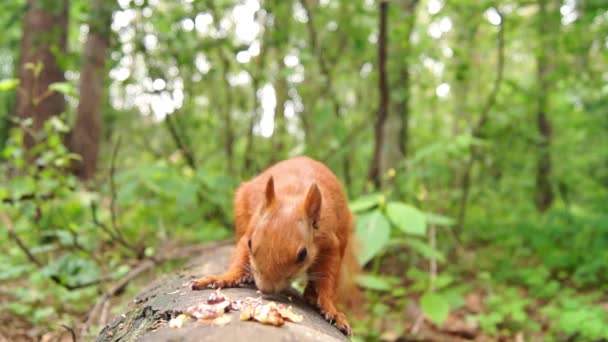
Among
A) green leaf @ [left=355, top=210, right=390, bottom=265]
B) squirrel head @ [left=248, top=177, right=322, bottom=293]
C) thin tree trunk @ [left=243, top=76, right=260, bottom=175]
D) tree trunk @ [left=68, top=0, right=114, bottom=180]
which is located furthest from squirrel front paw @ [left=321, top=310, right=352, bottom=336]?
tree trunk @ [left=68, top=0, right=114, bottom=180]

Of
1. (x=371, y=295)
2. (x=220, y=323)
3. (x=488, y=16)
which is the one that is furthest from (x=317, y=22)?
(x=220, y=323)

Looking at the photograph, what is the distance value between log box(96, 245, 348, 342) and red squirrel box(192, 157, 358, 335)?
76 millimetres

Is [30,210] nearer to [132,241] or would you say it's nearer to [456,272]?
[132,241]

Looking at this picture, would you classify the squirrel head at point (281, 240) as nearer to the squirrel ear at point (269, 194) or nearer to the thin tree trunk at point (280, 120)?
the squirrel ear at point (269, 194)

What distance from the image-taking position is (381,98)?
16.4 ft

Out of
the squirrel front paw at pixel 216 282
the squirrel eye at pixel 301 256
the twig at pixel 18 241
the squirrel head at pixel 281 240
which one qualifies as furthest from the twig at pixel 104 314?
the squirrel eye at pixel 301 256

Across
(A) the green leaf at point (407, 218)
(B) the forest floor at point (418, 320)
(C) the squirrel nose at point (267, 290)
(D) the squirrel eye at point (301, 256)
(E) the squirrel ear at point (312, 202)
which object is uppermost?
(E) the squirrel ear at point (312, 202)

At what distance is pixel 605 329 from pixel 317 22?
13.9 ft

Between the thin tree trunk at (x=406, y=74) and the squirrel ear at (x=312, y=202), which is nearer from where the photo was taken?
the squirrel ear at (x=312, y=202)

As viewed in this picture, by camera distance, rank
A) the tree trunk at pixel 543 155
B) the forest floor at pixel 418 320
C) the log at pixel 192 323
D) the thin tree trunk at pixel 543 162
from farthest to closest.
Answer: the thin tree trunk at pixel 543 162
the tree trunk at pixel 543 155
the forest floor at pixel 418 320
the log at pixel 192 323

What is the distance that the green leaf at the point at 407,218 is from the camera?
10.8 feet

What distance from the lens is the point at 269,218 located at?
2.25 metres

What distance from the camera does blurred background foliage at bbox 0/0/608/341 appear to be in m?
4.06

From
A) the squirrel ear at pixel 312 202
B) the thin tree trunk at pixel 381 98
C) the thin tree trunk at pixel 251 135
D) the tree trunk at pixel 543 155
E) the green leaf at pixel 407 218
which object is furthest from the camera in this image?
the tree trunk at pixel 543 155
